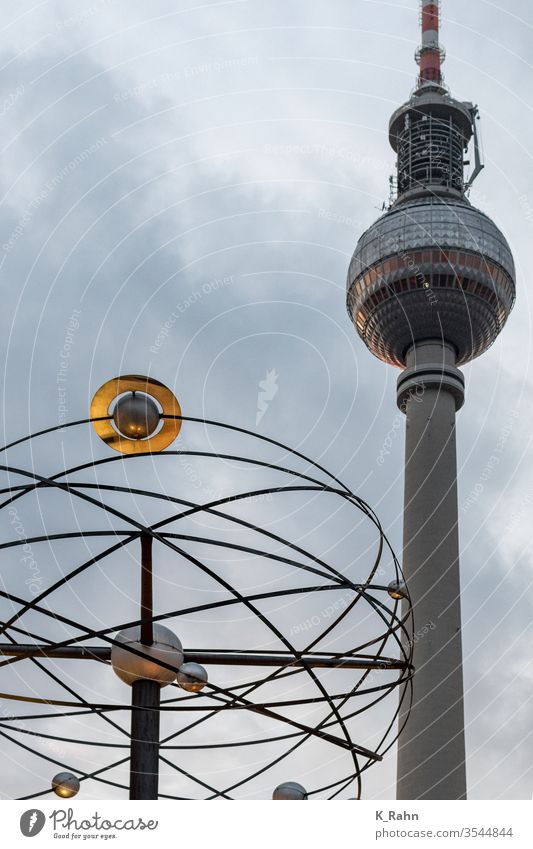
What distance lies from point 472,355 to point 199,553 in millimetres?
46106

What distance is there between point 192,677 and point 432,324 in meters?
66.7

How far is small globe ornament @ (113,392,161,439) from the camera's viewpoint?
11.6 m

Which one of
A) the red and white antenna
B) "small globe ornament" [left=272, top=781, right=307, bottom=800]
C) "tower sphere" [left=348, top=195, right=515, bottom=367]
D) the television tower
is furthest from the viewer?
the red and white antenna

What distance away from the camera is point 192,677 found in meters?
11.7

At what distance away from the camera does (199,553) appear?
3662 centimetres

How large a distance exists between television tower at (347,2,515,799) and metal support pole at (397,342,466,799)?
0.23ft

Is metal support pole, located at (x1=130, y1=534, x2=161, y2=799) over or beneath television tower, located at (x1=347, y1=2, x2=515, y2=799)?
beneath

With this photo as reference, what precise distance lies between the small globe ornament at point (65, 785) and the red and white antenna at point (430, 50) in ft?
256

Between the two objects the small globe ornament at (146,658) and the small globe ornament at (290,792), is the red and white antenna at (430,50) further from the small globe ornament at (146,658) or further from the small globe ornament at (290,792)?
the small globe ornament at (146,658)

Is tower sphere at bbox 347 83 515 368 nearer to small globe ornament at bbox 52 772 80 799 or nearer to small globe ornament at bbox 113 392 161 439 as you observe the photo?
small globe ornament at bbox 52 772 80 799

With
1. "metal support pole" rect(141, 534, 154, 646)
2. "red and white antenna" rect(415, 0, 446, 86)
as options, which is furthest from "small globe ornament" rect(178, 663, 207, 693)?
"red and white antenna" rect(415, 0, 446, 86)
